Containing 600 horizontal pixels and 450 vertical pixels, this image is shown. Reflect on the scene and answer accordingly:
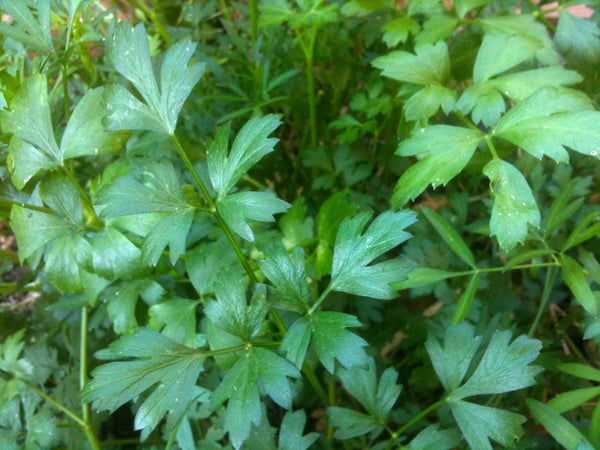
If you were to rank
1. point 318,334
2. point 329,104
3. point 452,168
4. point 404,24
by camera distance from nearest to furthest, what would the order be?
point 318,334
point 452,168
point 404,24
point 329,104

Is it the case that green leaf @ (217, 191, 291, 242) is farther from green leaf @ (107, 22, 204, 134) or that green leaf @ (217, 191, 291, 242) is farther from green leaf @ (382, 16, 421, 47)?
green leaf @ (382, 16, 421, 47)

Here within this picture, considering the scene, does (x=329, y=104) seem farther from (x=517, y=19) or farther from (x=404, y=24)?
(x=517, y=19)

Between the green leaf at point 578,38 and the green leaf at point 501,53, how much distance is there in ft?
0.63

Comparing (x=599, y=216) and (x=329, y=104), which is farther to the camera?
(x=329, y=104)

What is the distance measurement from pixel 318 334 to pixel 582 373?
49 cm

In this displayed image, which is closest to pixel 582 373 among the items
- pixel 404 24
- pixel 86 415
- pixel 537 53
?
pixel 537 53

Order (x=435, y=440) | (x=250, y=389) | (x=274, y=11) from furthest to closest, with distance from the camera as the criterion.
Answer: (x=274, y=11) → (x=435, y=440) → (x=250, y=389)

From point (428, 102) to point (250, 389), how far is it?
22.3 inches

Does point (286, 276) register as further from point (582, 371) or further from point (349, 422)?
point (582, 371)

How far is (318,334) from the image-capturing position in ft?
2.30

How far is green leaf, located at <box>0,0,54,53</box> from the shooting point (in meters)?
0.83

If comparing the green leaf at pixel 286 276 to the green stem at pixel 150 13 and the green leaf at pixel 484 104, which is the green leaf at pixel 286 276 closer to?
the green leaf at pixel 484 104

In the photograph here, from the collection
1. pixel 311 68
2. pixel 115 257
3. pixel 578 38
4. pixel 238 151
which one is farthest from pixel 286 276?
pixel 578 38

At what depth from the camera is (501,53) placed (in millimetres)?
930
